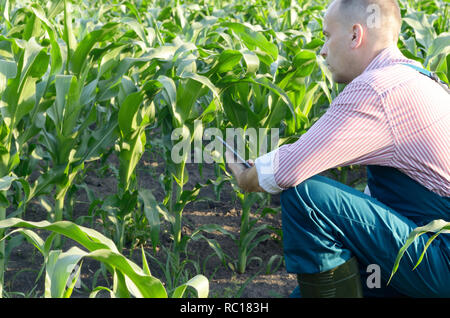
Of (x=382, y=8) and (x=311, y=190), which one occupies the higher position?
(x=382, y=8)

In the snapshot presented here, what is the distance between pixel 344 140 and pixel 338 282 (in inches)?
19.4

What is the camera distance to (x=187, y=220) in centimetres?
349

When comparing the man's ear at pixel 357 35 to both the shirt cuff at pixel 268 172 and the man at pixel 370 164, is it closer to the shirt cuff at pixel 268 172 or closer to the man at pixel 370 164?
the man at pixel 370 164

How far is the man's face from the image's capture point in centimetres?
220

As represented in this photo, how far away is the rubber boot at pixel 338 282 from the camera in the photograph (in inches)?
85.4

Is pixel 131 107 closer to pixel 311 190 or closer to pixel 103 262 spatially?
pixel 311 190

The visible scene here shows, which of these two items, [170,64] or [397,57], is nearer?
[397,57]

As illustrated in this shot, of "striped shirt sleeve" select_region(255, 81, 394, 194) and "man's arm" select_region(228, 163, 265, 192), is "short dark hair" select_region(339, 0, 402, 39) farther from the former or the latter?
"man's arm" select_region(228, 163, 265, 192)

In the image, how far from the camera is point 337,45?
87.4 inches

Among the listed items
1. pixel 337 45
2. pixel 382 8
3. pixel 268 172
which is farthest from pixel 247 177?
pixel 382 8

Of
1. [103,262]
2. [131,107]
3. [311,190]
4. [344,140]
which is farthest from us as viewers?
[131,107]
